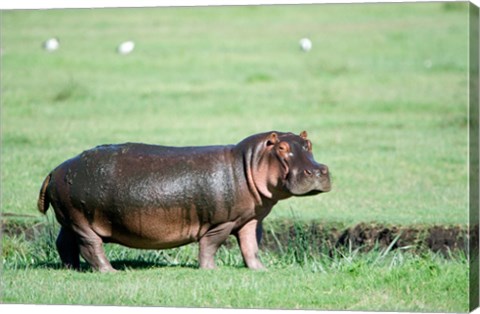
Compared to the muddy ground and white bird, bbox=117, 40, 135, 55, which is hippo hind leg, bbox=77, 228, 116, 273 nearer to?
the muddy ground

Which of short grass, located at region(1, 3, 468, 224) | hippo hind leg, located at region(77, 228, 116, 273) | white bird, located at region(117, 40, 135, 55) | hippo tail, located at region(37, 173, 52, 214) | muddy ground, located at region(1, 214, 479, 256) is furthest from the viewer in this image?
short grass, located at region(1, 3, 468, 224)

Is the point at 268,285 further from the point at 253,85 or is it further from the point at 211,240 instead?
the point at 253,85

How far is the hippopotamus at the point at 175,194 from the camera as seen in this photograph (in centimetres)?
894

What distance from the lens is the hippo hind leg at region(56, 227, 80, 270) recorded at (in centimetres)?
936

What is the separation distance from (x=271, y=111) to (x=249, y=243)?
10.1 m

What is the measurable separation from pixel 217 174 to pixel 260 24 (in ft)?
45.6

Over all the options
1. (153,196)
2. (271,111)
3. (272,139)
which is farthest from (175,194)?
(271,111)

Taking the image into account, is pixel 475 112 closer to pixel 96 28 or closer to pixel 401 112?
pixel 401 112

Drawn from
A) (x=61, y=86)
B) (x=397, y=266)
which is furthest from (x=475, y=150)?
(x=61, y=86)

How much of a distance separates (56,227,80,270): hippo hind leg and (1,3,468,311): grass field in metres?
0.16

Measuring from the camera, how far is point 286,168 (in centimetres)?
878

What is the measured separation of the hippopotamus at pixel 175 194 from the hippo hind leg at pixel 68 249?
19 cm

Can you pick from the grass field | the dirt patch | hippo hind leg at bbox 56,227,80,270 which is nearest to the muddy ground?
the dirt patch

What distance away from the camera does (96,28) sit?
839 inches
